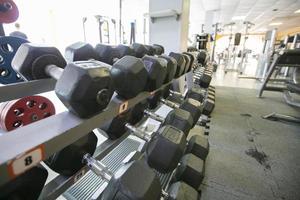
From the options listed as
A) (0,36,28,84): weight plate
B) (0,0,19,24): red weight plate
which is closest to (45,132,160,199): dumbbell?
(0,36,28,84): weight plate

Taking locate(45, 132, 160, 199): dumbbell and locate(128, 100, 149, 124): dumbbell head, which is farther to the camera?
locate(128, 100, 149, 124): dumbbell head

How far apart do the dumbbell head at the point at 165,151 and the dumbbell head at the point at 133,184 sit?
18 centimetres

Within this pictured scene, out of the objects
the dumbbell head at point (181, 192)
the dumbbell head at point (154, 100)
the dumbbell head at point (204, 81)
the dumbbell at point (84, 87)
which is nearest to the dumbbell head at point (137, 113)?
the dumbbell head at point (154, 100)

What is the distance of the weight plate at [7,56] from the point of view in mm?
934

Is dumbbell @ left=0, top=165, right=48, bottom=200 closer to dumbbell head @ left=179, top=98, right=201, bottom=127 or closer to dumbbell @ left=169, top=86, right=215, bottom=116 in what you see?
dumbbell head @ left=179, top=98, right=201, bottom=127

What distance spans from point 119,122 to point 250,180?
126cm

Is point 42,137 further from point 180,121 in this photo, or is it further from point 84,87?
point 180,121

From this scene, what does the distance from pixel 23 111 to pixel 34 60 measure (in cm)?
50

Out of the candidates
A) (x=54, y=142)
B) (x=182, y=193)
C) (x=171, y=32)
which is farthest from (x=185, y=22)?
(x=54, y=142)

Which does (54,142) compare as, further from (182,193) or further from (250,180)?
(250,180)

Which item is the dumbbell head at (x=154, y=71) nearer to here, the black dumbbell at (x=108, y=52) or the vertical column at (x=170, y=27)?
the black dumbbell at (x=108, y=52)

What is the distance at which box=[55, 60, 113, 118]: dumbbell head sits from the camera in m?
0.54

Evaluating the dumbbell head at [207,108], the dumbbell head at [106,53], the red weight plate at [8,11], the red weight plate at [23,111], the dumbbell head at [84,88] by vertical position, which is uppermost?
the red weight plate at [8,11]

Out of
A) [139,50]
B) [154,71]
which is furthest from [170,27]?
[154,71]
